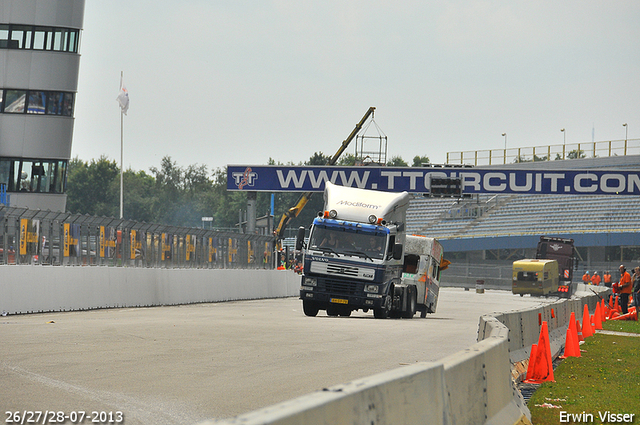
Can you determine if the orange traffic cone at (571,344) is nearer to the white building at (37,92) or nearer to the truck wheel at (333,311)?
the truck wheel at (333,311)

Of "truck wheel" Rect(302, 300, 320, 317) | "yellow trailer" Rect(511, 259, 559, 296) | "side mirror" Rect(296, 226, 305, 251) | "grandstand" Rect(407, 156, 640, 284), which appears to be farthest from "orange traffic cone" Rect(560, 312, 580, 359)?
"grandstand" Rect(407, 156, 640, 284)

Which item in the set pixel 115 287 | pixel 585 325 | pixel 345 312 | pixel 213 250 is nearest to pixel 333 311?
Result: pixel 345 312

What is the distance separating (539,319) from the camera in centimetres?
1459

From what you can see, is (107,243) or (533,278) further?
(533,278)

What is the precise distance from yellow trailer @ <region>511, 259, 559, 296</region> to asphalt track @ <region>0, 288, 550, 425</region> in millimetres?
37342

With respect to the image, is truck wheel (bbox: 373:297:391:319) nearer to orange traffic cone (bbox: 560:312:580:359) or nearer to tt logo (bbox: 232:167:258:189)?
orange traffic cone (bbox: 560:312:580:359)

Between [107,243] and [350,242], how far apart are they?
23.9ft

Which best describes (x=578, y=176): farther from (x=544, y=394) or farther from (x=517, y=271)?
(x=544, y=394)

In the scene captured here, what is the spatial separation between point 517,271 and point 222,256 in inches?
1106

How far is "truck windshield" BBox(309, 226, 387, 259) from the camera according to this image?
22156mm

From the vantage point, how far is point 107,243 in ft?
81.1

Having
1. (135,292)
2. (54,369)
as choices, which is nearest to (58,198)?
(135,292)

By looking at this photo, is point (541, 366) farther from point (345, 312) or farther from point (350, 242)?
point (345, 312)

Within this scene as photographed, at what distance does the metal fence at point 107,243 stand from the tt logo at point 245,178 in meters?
8.75
